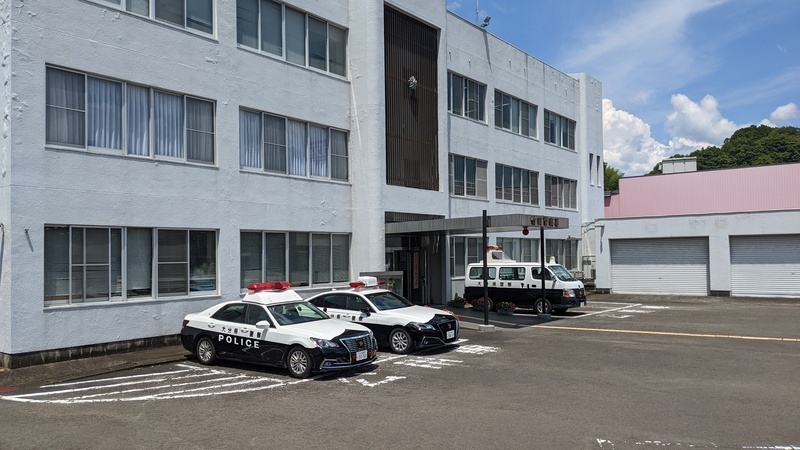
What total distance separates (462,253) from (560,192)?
34.3 ft

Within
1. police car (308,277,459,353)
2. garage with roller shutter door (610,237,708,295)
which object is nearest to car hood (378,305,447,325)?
police car (308,277,459,353)

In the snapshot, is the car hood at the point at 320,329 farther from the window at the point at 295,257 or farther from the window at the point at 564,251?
the window at the point at 564,251

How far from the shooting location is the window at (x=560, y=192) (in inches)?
1356

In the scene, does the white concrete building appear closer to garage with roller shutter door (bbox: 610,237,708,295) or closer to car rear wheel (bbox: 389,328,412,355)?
car rear wheel (bbox: 389,328,412,355)

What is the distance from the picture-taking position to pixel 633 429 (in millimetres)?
8250

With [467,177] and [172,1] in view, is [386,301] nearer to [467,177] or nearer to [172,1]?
[172,1]

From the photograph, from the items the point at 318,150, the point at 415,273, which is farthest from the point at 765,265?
the point at 318,150

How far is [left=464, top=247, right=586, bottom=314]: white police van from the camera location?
23.1 metres

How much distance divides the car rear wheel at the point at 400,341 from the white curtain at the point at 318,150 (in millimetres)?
7057

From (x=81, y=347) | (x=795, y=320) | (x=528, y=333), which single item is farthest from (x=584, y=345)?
(x=81, y=347)

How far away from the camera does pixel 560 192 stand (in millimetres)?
35750

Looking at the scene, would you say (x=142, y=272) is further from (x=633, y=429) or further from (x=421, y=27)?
(x=421, y=27)

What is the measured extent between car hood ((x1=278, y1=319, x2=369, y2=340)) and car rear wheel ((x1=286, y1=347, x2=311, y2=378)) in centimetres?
33

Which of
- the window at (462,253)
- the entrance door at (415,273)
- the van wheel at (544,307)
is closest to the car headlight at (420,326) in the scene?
the van wheel at (544,307)
